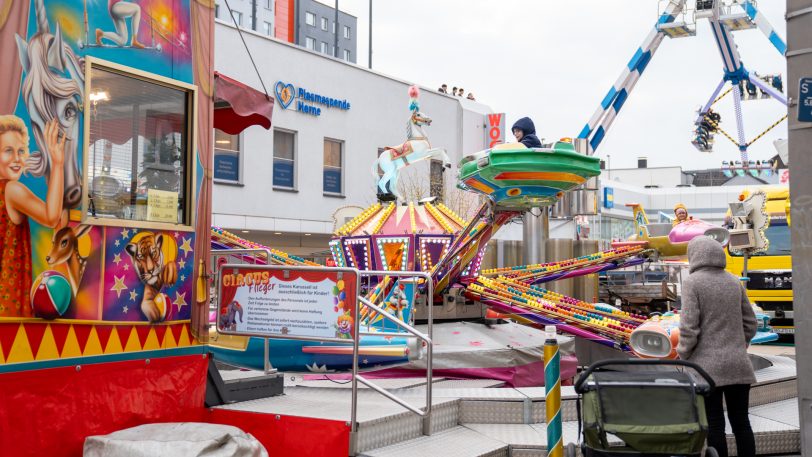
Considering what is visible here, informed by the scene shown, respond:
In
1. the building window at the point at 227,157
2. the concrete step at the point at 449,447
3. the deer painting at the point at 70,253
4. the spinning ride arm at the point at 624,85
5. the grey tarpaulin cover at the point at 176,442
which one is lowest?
the concrete step at the point at 449,447

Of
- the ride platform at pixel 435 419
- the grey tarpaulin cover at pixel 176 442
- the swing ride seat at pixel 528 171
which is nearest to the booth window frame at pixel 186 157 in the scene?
the grey tarpaulin cover at pixel 176 442

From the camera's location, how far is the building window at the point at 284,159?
23.8 meters

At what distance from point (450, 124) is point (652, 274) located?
9.89 m

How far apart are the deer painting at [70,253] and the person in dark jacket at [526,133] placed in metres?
5.08

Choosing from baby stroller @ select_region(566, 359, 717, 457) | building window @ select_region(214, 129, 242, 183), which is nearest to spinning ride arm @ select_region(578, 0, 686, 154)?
building window @ select_region(214, 129, 242, 183)

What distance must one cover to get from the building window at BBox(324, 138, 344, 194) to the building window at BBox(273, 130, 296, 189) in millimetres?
1503

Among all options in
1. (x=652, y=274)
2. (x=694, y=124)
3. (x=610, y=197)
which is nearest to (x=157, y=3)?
(x=652, y=274)

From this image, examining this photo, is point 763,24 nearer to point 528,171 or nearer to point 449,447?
point 528,171

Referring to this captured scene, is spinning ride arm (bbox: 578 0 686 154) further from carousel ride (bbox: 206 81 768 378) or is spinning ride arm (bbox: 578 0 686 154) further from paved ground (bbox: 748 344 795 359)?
carousel ride (bbox: 206 81 768 378)

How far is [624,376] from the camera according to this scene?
4.99 m

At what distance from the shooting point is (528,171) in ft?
27.9

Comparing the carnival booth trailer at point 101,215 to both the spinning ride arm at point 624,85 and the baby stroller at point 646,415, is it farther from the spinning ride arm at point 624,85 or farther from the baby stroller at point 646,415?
the spinning ride arm at point 624,85

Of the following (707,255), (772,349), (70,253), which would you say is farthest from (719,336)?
(772,349)

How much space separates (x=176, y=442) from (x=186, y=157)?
2.11 m
